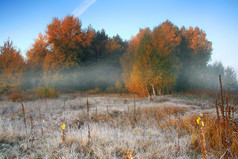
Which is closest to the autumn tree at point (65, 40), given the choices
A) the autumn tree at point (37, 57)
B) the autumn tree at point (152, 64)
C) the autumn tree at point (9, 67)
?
the autumn tree at point (37, 57)

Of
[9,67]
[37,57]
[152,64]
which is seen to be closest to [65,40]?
[37,57]

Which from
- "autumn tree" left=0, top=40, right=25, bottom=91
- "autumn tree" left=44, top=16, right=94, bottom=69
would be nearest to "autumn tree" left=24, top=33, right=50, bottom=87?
"autumn tree" left=44, top=16, right=94, bottom=69

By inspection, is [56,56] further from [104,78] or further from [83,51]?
[104,78]

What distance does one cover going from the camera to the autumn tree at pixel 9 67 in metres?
13.4

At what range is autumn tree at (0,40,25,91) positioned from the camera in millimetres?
13375

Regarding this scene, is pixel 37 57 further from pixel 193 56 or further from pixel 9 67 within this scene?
→ pixel 193 56

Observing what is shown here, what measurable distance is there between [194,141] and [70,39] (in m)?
19.8

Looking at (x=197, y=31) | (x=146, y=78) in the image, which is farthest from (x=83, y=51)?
(x=197, y=31)

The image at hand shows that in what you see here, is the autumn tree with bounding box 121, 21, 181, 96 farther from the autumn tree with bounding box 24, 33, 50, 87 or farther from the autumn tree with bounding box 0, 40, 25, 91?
the autumn tree with bounding box 24, 33, 50, 87

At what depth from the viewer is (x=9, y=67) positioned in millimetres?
13438

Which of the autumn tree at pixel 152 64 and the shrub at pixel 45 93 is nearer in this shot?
the autumn tree at pixel 152 64

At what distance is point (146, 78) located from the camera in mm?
12695

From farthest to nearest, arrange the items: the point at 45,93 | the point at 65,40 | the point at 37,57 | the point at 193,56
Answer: the point at 193,56 → the point at 65,40 → the point at 37,57 → the point at 45,93

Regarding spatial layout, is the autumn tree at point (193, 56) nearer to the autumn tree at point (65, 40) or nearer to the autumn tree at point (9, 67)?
the autumn tree at point (65, 40)
